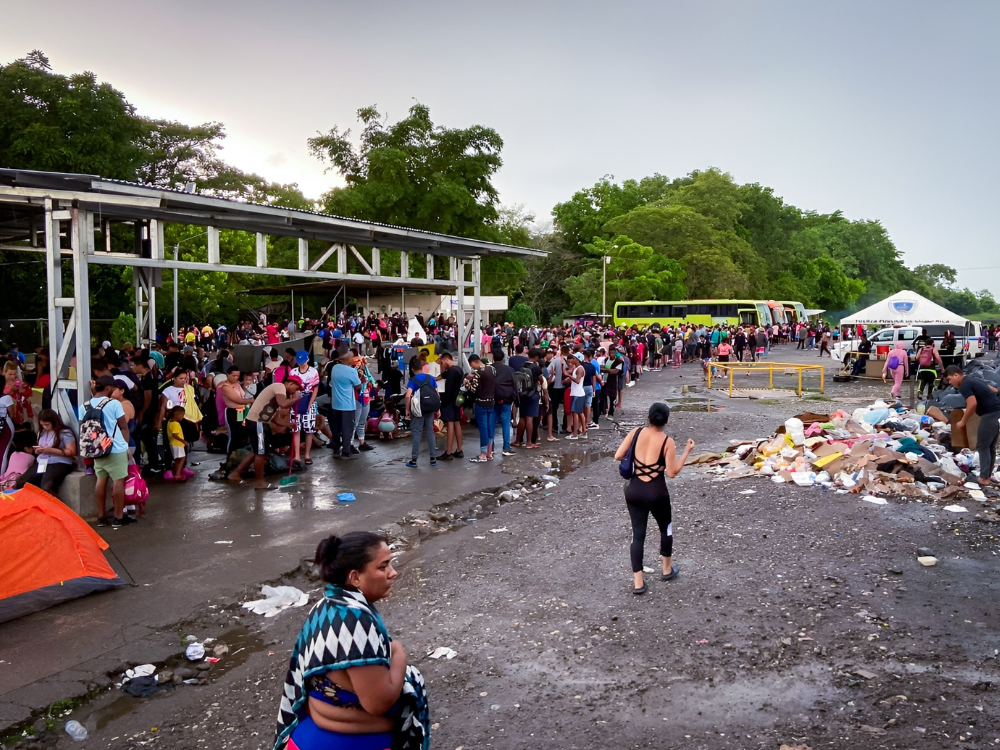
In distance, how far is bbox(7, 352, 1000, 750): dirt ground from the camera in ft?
13.8

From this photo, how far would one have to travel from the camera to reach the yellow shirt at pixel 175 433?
10180mm

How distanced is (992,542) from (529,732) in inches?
220

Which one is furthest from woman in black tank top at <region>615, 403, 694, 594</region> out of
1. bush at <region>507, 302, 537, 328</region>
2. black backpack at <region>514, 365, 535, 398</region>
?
bush at <region>507, 302, 537, 328</region>

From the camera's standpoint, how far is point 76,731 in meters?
4.27

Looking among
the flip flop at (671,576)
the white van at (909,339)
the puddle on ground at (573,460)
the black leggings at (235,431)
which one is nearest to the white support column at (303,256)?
the black leggings at (235,431)

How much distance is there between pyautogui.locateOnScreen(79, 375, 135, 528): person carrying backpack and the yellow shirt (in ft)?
6.26

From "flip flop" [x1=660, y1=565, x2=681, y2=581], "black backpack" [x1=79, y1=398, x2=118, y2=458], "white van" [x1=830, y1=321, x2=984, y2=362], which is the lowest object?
"flip flop" [x1=660, y1=565, x2=681, y2=581]

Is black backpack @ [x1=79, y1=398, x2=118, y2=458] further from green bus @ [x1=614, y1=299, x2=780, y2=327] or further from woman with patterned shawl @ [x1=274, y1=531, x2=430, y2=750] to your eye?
green bus @ [x1=614, y1=299, x2=780, y2=327]

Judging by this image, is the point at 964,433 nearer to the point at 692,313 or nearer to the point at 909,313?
the point at 909,313

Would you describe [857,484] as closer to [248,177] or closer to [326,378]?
[326,378]

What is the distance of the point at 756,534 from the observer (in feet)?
25.7

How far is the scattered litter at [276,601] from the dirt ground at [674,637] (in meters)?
0.13

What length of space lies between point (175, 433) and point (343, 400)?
7.87 ft

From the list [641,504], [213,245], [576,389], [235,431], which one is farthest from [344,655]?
[576,389]
